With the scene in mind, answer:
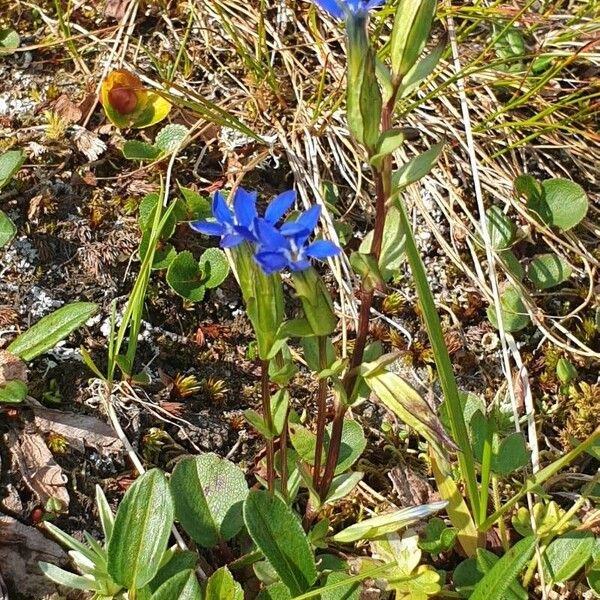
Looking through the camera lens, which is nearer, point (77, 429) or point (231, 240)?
point (231, 240)

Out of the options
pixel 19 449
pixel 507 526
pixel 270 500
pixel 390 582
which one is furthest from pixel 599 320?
pixel 19 449

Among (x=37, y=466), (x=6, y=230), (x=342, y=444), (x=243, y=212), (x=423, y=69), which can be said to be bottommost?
(x=342, y=444)

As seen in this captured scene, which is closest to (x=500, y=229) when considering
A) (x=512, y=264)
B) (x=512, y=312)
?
(x=512, y=264)

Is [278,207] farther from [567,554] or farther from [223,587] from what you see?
[567,554]

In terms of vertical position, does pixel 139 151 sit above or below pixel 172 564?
above

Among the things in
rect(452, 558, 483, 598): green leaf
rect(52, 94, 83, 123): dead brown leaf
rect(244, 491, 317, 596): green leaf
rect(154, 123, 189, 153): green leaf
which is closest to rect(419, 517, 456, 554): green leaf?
rect(452, 558, 483, 598): green leaf

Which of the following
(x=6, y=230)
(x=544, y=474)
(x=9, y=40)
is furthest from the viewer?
(x=9, y=40)

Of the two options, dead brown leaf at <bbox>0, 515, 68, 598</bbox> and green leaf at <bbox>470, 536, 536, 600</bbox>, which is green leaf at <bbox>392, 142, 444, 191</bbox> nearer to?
green leaf at <bbox>470, 536, 536, 600</bbox>

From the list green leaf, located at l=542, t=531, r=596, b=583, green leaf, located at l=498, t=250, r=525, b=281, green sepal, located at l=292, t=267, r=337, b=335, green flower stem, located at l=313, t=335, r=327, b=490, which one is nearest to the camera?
green sepal, located at l=292, t=267, r=337, b=335
